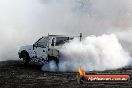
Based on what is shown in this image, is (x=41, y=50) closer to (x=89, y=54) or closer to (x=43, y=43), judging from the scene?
(x=43, y=43)

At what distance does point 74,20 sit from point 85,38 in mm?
21180

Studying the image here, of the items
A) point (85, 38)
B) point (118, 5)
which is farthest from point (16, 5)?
point (85, 38)

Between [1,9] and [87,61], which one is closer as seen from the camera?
[87,61]

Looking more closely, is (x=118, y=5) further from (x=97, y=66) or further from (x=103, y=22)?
(x=97, y=66)

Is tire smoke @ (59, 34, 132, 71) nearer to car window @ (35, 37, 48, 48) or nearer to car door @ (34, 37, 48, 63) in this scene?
car door @ (34, 37, 48, 63)

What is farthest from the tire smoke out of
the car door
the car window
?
the car window

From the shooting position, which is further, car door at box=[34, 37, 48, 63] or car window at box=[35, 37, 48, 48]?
car window at box=[35, 37, 48, 48]

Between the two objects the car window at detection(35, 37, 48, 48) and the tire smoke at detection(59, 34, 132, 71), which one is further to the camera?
the car window at detection(35, 37, 48, 48)

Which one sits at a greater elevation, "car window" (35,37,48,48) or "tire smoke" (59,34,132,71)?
→ "car window" (35,37,48,48)

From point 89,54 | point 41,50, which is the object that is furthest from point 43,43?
point 89,54

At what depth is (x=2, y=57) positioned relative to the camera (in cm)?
3231

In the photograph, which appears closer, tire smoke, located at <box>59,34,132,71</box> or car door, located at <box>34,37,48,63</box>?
tire smoke, located at <box>59,34,132,71</box>

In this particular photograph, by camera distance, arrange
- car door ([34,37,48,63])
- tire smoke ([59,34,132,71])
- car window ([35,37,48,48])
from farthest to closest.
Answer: car window ([35,37,48,48])
car door ([34,37,48,63])
tire smoke ([59,34,132,71])

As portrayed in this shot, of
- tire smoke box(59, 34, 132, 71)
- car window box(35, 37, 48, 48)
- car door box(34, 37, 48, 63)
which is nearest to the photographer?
tire smoke box(59, 34, 132, 71)
